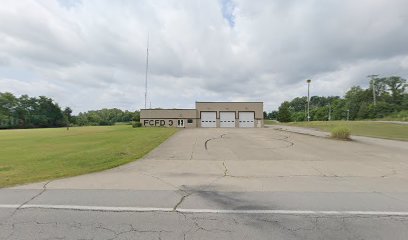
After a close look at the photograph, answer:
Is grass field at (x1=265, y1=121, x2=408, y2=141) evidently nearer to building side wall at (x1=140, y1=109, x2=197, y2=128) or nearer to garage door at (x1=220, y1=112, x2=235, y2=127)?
garage door at (x1=220, y1=112, x2=235, y2=127)

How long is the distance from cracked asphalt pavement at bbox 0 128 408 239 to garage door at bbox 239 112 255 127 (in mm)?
44551

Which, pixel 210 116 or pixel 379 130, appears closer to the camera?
pixel 379 130

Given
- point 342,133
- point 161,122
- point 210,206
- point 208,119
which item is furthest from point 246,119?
point 210,206

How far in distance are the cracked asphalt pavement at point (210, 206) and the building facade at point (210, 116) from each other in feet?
147

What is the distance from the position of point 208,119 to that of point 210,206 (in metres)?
49.1

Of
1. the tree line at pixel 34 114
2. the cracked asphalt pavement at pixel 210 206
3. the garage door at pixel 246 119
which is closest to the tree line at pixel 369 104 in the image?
the garage door at pixel 246 119

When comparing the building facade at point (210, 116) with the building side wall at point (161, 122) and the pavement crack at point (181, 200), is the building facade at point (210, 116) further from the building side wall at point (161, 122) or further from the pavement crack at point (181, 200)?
the pavement crack at point (181, 200)

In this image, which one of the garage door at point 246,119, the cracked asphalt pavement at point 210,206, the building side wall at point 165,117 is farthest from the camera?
the building side wall at point 165,117

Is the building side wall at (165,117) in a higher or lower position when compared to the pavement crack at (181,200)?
higher

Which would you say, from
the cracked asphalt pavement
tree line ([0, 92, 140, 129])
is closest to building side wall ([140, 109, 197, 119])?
tree line ([0, 92, 140, 129])

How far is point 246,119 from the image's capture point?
176 ft

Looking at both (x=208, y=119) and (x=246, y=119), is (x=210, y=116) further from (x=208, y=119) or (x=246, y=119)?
(x=246, y=119)

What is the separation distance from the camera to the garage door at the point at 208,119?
53891 mm

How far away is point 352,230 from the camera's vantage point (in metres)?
4.00
